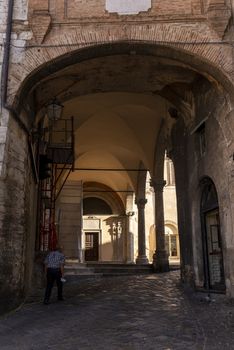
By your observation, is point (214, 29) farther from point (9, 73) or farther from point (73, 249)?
point (73, 249)

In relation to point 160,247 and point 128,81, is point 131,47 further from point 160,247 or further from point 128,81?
point 160,247

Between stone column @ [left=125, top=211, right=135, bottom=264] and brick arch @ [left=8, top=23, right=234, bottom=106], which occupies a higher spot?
brick arch @ [left=8, top=23, right=234, bottom=106]

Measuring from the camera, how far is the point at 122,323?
5.70m

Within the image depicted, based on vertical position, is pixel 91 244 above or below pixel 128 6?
below

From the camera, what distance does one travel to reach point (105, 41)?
765 centimetres

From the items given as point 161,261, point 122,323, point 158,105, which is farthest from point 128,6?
Result: point 161,261

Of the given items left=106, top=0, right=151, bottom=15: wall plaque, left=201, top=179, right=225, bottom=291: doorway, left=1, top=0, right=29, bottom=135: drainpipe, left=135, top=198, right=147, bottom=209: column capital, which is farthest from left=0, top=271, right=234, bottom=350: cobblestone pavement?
left=135, top=198, right=147, bottom=209: column capital

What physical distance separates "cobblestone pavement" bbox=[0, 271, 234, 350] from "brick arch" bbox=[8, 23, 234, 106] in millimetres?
3900

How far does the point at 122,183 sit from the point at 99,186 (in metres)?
2.06

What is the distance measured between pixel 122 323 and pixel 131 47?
488cm

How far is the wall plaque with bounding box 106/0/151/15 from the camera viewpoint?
782 centimetres

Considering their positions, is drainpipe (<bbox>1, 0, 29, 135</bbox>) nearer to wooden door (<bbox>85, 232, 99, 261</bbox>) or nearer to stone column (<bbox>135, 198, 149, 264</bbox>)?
stone column (<bbox>135, 198, 149, 264</bbox>)

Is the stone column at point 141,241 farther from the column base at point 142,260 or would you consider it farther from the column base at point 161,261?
the column base at point 161,261

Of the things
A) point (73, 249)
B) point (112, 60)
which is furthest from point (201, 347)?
point (73, 249)
